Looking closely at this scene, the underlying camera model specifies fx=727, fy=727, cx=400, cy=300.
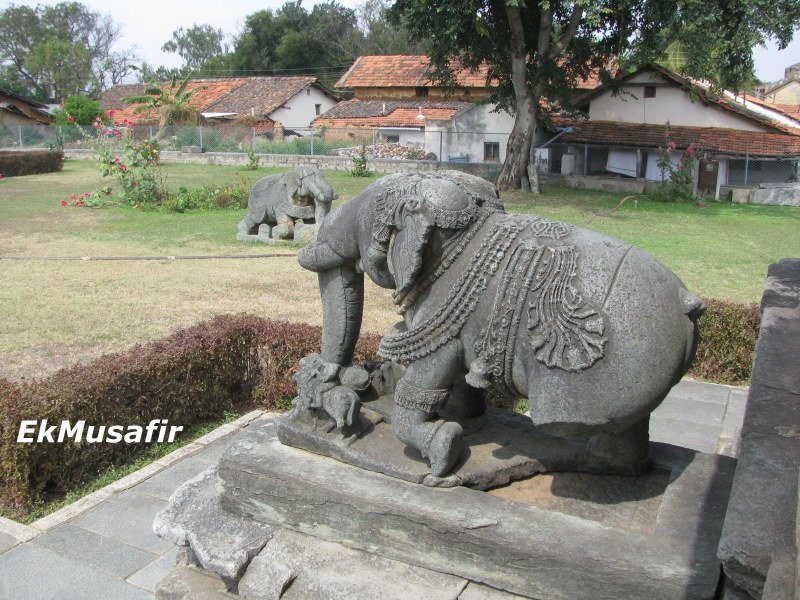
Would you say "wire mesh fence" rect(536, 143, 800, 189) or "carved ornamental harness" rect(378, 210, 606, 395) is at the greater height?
"wire mesh fence" rect(536, 143, 800, 189)

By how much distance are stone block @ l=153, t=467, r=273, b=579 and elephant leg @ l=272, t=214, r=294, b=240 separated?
9283mm

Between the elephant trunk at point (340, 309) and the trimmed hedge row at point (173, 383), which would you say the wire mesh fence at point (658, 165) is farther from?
the elephant trunk at point (340, 309)

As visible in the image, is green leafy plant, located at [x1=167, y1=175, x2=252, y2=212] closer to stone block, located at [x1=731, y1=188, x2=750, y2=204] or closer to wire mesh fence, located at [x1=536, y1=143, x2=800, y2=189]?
wire mesh fence, located at [x1=536, y1=143, x2=800, y2=189]

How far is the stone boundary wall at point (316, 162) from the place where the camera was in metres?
23.1

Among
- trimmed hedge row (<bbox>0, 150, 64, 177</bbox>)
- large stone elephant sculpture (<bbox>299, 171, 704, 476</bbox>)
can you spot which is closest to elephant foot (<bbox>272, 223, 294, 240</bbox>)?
large stone elephant sculpture (<bbox>299, 171, 704, 476</bbox>)

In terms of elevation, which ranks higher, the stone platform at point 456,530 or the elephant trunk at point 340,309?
the elephant trunk at point 340,309

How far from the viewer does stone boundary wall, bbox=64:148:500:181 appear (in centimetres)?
2308

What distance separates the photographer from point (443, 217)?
2.67 metres

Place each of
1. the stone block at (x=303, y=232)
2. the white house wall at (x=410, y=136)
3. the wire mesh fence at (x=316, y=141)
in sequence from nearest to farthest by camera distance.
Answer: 1. the stone block at (x=303, y=232)
2. the wire mesh fence at (x=316, y=141)
3. the white house wall at (x=410, y=136)

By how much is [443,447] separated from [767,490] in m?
1.17

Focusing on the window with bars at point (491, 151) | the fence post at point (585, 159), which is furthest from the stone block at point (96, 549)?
the window with bars at point (491, 151)

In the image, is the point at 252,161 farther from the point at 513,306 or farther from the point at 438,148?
the point at 513,306

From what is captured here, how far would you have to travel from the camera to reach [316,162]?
84.4 feet

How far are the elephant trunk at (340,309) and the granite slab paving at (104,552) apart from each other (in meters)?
1.38
